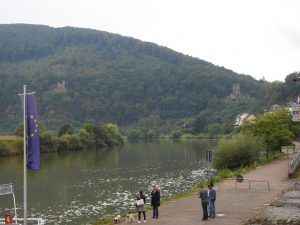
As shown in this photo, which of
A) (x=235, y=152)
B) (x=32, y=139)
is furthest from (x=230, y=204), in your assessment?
(x=235, y=152)

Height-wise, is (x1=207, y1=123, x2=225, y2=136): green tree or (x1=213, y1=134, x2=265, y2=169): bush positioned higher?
(x1=207, y1=123, x2=225, y2=136): green tree

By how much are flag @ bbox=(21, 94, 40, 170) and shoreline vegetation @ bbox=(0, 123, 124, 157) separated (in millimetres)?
73514

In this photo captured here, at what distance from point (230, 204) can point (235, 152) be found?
2325 cm

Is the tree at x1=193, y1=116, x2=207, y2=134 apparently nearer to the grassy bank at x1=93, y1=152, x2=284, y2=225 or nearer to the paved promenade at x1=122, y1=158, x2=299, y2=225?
the grassy bank at x1=93, y1=152, x2=284, y2=225

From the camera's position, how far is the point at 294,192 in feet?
83.0

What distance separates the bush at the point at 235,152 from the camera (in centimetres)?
4581

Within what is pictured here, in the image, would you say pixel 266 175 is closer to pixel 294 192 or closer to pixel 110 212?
pixel 294 192

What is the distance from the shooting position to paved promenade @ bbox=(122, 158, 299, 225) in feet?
64.3

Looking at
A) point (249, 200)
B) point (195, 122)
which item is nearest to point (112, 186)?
point (249, 200)

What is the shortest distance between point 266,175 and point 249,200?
12.7 meters

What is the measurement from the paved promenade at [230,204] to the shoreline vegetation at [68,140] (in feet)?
212

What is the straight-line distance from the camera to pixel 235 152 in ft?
152

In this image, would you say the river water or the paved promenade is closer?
the paved promenade

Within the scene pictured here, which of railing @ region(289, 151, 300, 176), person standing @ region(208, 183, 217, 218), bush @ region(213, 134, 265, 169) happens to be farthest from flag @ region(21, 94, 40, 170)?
bush @ region(213, 134, 265, 169)
